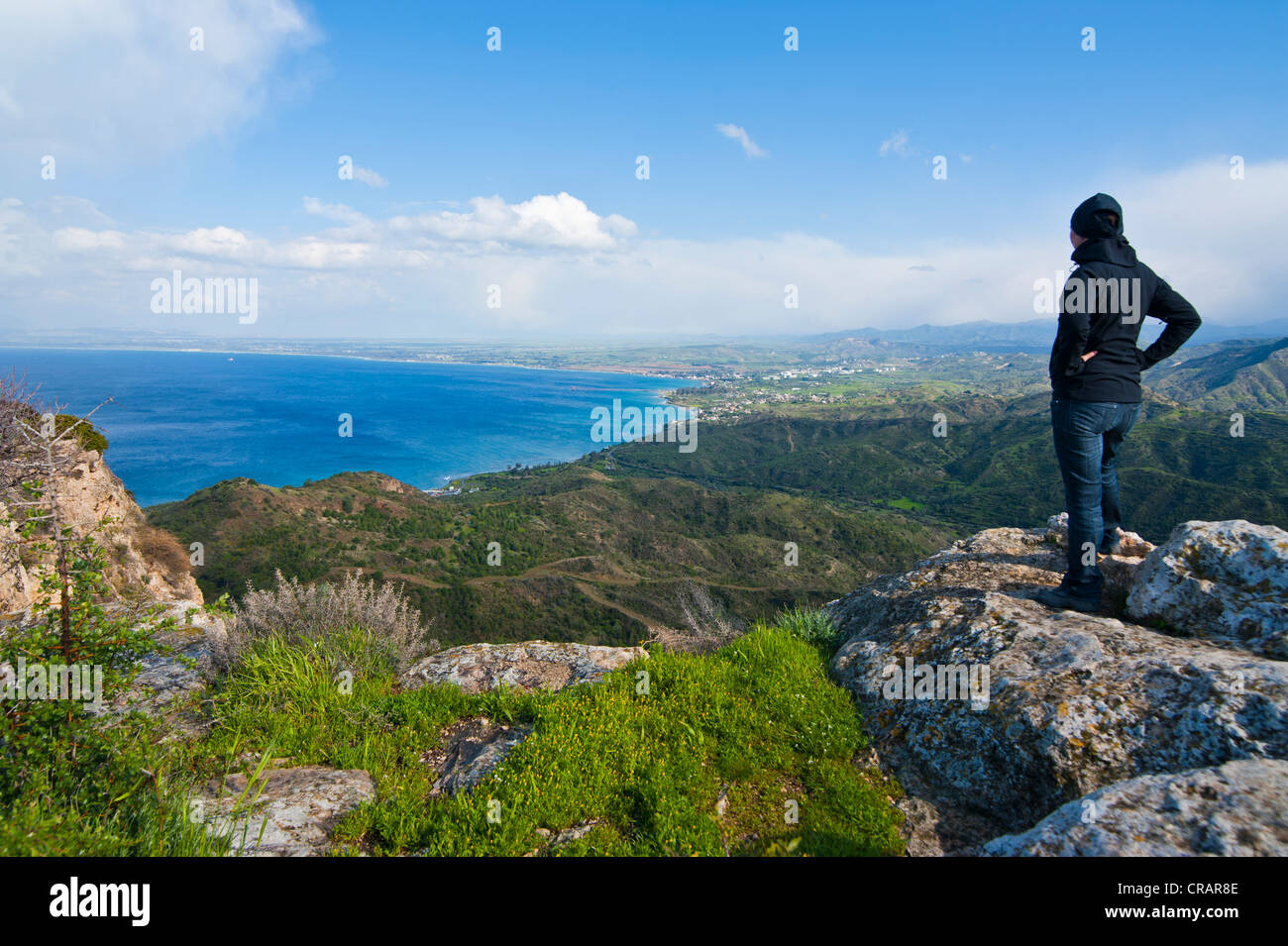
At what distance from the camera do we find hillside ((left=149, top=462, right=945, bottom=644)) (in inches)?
1650

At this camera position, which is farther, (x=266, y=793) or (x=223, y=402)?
(x=223, y=402)

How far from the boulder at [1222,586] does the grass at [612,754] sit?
9.28 feet

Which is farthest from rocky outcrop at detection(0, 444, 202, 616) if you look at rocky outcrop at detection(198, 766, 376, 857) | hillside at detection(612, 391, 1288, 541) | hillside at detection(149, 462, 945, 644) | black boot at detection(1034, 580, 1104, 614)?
hillside at detection(612, 391, 1288, 541)

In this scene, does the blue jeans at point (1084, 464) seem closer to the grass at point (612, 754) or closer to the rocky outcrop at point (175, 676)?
the grass at point (612, 754)

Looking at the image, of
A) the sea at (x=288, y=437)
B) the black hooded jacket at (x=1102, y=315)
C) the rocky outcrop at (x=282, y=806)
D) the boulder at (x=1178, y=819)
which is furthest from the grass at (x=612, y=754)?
the sea at (x=288, y=437)

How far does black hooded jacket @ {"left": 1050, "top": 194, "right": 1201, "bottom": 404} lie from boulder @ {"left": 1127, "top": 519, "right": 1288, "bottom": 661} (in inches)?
53.9

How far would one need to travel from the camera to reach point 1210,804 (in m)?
2.51

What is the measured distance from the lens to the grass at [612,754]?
337 centimetres

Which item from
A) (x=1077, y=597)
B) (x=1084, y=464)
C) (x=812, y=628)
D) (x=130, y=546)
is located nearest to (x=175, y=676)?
(x=812, y=628)
